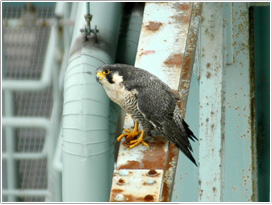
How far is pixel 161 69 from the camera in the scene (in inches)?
123

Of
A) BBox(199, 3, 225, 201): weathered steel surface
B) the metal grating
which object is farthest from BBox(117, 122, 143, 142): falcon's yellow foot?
the metal grating

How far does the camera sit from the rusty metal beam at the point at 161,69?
8.52 feet

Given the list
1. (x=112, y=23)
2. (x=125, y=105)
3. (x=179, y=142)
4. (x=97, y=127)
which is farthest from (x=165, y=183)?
(x=112, y=23)

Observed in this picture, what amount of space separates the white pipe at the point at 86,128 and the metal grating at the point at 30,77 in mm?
1099

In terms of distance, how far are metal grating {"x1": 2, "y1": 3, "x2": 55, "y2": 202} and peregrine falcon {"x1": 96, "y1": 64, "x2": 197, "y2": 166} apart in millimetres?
2084

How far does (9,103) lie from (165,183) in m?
2.16

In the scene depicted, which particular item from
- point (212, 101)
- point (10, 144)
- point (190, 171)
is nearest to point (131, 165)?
point (212, 101)

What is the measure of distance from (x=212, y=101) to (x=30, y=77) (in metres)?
2.08

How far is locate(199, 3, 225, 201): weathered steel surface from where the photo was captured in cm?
390

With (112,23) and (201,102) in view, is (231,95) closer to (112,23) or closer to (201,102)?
(201,102)

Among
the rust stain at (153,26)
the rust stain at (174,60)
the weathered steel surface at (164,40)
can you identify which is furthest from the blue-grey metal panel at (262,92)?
the rust stain at (174,60)

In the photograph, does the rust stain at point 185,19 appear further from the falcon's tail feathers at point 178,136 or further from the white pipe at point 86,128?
the white pipe at point 86,128

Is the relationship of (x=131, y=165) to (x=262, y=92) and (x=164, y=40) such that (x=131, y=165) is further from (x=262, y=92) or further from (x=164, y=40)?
(x=262, y=92)

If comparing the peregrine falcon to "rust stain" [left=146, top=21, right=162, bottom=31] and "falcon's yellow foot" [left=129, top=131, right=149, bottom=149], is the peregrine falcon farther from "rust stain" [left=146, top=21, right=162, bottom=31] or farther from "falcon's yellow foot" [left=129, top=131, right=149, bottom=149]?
"rust stain" [left=146, top=21, right=162, bottom=31]
